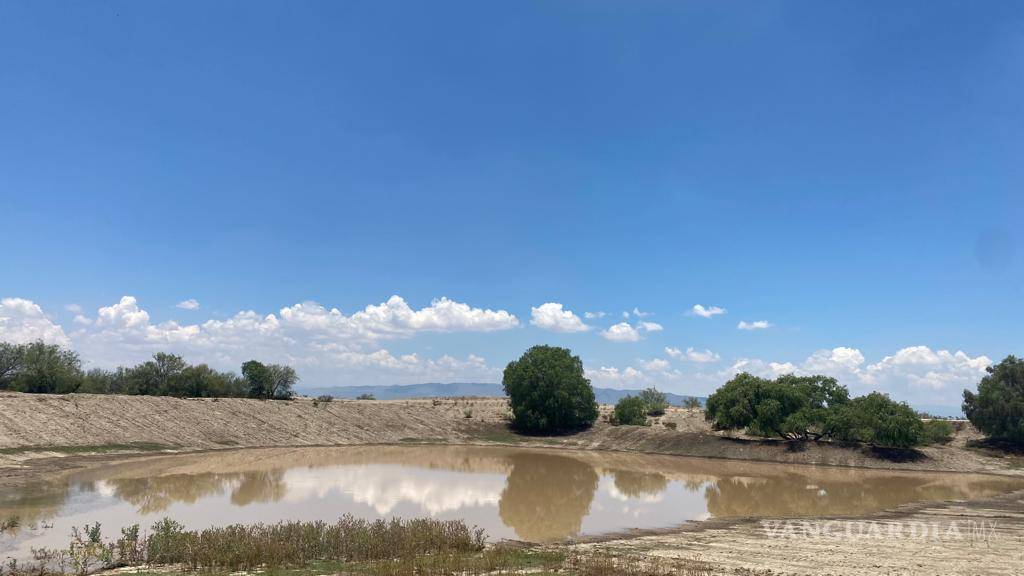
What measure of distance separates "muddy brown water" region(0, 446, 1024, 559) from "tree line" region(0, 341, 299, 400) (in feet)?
69.3

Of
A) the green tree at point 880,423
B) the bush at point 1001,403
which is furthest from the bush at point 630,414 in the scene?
the bush at point 1001,403

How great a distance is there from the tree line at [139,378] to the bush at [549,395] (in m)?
33.6

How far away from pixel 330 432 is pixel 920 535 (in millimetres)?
60845

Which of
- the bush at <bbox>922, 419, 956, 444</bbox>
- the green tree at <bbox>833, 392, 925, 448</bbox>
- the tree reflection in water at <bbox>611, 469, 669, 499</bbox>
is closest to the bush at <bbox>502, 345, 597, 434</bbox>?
the tree reflection in water at <bbox>611, 469, 669, 499</bbox>

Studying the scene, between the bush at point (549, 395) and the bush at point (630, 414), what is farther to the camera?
the bush at point (630, 414)

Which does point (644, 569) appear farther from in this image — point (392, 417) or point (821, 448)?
point (392, 417)

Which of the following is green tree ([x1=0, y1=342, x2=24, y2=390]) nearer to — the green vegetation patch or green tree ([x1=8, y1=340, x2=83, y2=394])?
green tree ([x1=8, y1=340, x2=83, y2=394])

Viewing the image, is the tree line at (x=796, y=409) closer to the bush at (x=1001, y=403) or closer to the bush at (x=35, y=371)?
the bush at (x=1001, y=403)

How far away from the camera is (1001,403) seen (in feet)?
197

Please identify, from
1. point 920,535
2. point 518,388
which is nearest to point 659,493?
point 920,535

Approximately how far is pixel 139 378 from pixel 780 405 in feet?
253

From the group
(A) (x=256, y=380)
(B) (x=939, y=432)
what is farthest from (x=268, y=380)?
(B) (x=939, y=432)

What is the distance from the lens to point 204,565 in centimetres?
1614

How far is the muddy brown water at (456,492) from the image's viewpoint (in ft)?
87.0
